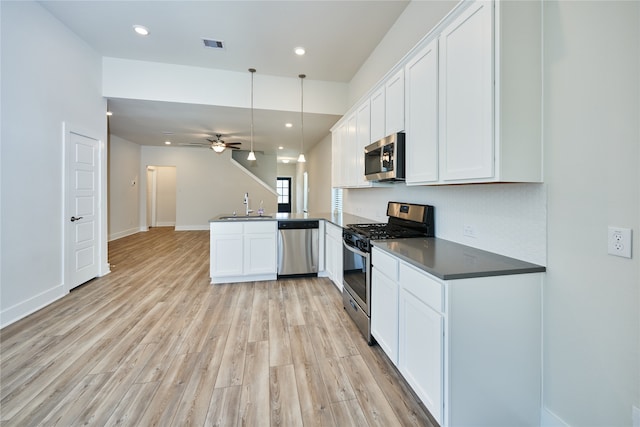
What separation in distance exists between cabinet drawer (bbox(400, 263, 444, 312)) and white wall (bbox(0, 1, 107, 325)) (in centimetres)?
373

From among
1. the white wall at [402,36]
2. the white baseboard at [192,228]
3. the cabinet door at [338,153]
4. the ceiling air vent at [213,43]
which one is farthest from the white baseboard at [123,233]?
the white wall at [402,36]

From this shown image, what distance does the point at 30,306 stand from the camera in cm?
288

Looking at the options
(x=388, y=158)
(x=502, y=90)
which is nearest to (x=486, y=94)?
(x=502, y=90)

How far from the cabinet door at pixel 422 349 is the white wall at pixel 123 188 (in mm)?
8261

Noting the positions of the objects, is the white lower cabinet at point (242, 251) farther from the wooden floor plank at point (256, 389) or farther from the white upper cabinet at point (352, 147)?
the wooden floor plank at point (256, 389)

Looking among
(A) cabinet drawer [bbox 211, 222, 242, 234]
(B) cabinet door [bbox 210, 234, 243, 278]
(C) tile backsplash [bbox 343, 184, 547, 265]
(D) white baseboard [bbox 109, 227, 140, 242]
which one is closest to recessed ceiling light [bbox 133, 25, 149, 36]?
(A) cabinet drawer [bbox 211, 222, 242, 234]

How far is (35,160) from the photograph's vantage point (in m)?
2.99

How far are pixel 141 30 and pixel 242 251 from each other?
3.12m

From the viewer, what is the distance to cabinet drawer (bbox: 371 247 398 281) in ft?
5.98

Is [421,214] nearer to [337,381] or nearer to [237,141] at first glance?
[337,381]

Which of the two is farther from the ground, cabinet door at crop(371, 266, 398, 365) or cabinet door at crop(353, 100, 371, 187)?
cabinet door at crop(353, 100, 371, 187)

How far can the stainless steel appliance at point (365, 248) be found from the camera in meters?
2.31

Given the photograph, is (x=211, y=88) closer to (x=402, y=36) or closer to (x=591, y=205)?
(x=402, y=36)

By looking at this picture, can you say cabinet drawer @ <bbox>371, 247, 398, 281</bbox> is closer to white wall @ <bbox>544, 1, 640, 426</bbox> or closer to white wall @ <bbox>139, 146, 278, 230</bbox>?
white wall @ <bbox>544, 1, 640, 426</bbox>
